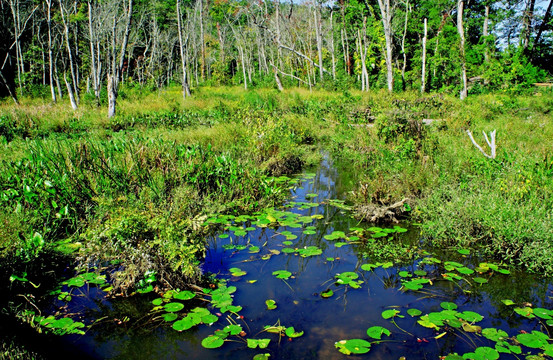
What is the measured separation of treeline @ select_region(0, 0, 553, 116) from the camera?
19656 mm

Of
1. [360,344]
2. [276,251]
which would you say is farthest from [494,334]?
[276,251]

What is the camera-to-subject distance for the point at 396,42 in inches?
1232

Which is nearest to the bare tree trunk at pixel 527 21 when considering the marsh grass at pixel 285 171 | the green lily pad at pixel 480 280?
the marsh grass at pixel 285 171

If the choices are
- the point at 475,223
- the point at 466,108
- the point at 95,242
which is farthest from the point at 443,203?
the point at 466,108

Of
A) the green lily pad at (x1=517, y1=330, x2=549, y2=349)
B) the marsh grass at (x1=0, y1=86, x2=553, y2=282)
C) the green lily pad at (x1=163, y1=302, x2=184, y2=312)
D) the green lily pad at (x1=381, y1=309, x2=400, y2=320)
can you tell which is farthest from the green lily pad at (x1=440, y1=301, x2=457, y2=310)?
the green lily pad at (x1=163, y1=302, x2=184, y2=312)

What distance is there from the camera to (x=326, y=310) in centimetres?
318

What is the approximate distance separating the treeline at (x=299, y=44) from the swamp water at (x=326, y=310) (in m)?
10.2

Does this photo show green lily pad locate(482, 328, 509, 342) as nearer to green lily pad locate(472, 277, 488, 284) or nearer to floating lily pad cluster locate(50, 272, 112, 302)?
green lily pad locate(472, 277, 488, 284)

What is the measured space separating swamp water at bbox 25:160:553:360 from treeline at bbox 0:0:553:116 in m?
10.2

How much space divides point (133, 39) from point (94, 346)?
31.9 meters

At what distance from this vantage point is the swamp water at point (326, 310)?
8.90ft

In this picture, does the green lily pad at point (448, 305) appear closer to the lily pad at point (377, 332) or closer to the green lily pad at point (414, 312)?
the green lily pad at point (414, 312)

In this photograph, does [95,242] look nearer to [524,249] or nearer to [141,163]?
[141,163]

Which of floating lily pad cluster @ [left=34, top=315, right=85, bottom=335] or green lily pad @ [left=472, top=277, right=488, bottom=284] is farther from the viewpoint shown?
green lily pad @ [left=472, top=277, right=488, bottom=284]
